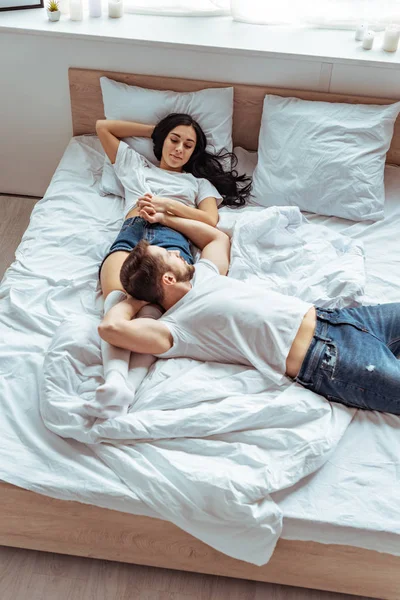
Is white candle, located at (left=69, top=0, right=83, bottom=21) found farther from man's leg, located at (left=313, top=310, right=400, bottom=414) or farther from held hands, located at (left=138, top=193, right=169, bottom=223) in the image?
man's leg, located at (left=313, top=310, right=400, bottom=414)

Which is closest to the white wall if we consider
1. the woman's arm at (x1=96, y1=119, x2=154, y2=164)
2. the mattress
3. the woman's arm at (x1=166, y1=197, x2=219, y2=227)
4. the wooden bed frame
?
the woman's arm at (x1=96, y1=119, x2=154, y2=164)

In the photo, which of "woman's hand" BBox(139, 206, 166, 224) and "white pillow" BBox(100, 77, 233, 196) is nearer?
"woman's hand" BBox(139, 206, 166, 224)

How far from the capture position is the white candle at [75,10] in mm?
2500

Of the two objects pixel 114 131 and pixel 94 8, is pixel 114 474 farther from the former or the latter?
pixel 94 8

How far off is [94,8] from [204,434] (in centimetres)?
188

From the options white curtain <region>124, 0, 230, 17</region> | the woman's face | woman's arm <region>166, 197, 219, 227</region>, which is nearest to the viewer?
woman's arm <region>166, 197, 219, 227</region>

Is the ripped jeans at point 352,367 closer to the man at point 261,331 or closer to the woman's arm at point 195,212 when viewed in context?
the man at point 261,331

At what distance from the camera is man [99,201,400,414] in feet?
5.25

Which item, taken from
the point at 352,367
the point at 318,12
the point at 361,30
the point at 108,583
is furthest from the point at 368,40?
the point at 108,583

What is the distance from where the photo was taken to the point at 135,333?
1.62 metres

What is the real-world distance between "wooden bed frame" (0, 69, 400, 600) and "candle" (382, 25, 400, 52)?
6.07 feet

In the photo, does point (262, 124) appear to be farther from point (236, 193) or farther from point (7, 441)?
point (7, 441)

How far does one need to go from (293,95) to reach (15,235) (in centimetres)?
129

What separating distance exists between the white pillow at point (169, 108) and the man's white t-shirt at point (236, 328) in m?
0.92
